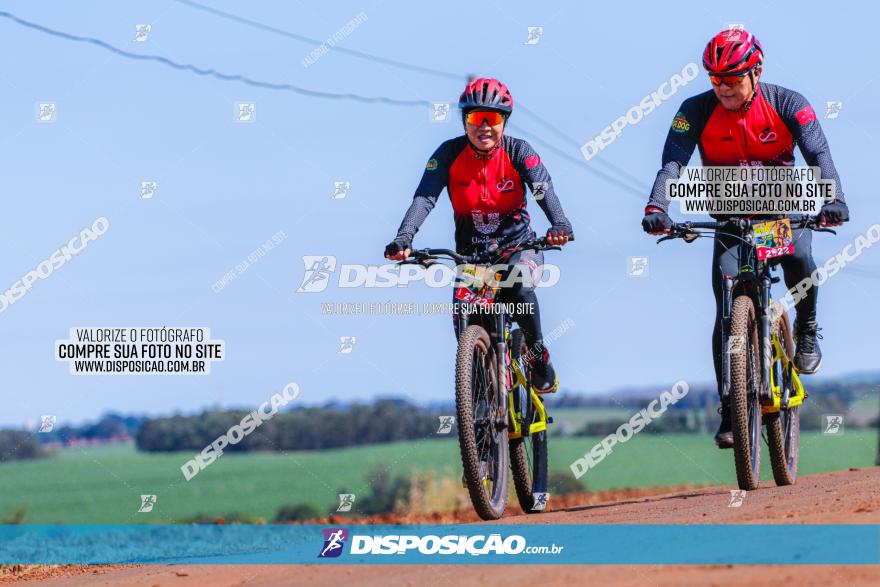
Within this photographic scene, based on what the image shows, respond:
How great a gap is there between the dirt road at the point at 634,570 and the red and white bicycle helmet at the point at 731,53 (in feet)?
11.6

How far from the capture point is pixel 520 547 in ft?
34.4

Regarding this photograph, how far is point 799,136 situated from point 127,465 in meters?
33.5

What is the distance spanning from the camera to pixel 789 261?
1273 cm

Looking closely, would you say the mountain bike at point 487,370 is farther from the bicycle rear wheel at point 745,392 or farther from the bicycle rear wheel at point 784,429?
the bicycle rear wheel at point 784,429

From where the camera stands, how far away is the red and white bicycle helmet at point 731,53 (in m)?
12.2

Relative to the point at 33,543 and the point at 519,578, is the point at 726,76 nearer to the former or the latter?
the point at 519,578


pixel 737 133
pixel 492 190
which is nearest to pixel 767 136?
pixel 737 133

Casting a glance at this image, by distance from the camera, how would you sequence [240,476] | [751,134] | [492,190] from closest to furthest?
[492,190], [751,134], [240,476]

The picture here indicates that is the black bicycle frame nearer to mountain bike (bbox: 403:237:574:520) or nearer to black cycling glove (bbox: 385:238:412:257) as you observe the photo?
mountain bike (bbox: 403:237:574:520)

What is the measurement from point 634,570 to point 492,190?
436 centimetres

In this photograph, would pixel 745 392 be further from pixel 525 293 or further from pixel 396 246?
pixel 396 246

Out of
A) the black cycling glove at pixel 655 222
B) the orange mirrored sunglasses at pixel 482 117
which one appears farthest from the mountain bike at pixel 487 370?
the orange mirrored sunglasses at pixel 482 117

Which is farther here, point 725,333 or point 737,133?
point 737,133

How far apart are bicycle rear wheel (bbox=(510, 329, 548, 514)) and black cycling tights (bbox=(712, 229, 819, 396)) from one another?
1641 millimetres
